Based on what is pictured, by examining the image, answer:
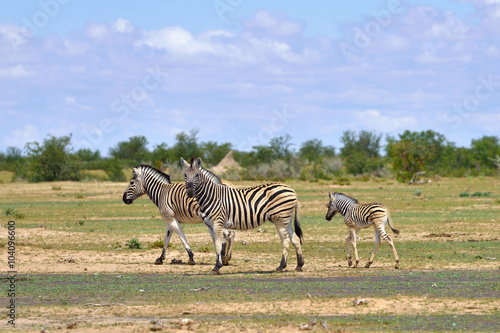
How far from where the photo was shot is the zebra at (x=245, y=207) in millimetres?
13734

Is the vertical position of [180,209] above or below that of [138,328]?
above

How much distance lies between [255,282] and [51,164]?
157 ft

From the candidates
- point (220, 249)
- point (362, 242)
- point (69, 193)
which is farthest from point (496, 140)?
A: point (220, 249)

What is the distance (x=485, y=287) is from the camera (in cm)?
1152

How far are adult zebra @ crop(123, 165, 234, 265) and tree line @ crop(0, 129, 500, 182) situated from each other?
40300mm

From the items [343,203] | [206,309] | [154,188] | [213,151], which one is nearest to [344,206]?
[343,203]

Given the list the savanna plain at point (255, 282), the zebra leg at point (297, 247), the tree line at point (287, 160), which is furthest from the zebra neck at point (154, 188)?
the tree line at point (287, 160)

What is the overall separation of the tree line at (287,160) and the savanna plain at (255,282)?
3310cm

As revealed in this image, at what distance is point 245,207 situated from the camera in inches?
543

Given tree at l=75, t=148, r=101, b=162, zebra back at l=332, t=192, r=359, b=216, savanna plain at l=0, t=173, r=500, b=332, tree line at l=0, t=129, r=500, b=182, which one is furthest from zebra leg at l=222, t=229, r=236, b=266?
tree at l=75, t=148, r=101, b=162

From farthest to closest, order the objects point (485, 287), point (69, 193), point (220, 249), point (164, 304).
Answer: point (69, 193), point (220, 249), point (485, 287), point (164, 304)

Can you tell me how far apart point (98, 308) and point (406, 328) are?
4.73m

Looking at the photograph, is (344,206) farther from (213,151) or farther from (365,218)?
(213,151)

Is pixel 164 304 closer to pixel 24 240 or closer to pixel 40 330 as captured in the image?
pixel 40 330
